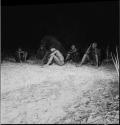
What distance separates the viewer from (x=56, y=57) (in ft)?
27.8

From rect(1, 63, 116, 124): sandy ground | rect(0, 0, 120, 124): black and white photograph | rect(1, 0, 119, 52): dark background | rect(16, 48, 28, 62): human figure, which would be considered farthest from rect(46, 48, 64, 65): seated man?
rect(1, 0, 119, 52): dark background

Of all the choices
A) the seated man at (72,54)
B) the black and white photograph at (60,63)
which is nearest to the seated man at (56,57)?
the black and white photograph at (60,63)

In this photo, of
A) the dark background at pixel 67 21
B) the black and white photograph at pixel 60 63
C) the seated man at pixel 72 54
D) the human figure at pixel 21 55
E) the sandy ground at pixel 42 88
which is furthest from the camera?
the dark background at pixel 67 21

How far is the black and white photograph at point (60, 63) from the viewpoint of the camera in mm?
5410

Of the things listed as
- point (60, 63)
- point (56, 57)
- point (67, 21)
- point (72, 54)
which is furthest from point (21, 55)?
point (67, 21)

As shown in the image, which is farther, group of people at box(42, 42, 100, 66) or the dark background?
the dark background

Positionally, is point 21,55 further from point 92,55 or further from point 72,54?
point 92,55

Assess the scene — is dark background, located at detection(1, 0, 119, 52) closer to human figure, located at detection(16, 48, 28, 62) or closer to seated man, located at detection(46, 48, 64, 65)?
human figure, located at detection(16, 48, 28, 62)

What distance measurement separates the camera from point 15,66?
8.46 meters

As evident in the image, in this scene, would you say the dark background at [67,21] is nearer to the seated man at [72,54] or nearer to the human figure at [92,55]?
the seated man at [72,54]

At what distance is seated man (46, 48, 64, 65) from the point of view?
27.8 ft

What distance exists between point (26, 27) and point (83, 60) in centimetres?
453

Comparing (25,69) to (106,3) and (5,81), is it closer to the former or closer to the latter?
(5,81)

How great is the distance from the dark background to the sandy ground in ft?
9.84
